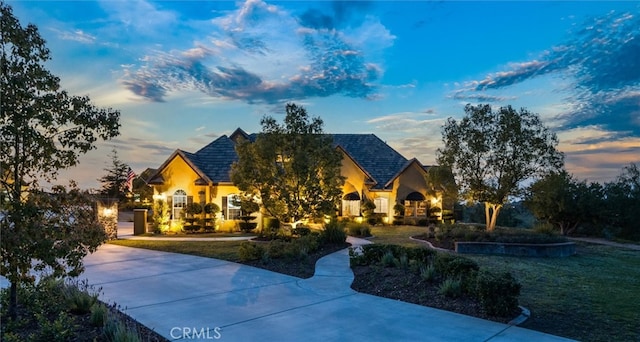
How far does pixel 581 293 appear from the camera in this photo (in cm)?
935

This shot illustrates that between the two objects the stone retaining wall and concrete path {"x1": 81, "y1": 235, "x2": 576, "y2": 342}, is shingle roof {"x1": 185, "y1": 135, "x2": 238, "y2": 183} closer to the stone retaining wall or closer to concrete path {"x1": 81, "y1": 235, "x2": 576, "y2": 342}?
concrete path {"x1": 81, "y1": 235, "x2": 576, "y2": 342}

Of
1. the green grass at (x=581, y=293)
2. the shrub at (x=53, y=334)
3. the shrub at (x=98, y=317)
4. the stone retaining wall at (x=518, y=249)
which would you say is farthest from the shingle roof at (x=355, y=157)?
the shrub at (x=53, y=334)

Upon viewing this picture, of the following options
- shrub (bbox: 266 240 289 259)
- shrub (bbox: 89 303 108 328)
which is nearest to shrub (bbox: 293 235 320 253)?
shrub (bbox: 266 240 289 259)

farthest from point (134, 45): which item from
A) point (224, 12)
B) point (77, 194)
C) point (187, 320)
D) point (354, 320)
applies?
point (354, 320)

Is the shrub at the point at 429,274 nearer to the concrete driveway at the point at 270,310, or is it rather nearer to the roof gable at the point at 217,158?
the concrete driveway at the point at 270,310

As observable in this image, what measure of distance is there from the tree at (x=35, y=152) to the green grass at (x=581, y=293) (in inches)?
300

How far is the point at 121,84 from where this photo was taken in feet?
45.7

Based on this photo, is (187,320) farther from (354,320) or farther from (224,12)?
(224,12)

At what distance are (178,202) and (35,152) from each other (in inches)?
785

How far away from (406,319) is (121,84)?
12298mm

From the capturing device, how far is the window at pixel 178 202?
25.3 m

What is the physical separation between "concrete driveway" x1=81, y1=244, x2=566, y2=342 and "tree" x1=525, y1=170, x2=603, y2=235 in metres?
17.5

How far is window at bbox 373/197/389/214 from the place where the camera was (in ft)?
99.1

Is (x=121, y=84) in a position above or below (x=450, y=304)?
above
